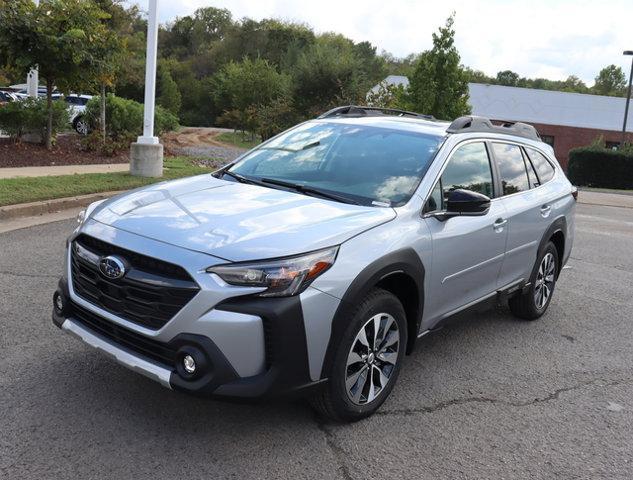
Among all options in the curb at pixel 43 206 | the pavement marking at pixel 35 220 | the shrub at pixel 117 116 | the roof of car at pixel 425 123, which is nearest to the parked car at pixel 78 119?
the shrub at pixel 117 116

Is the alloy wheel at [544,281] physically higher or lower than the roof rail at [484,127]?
lower

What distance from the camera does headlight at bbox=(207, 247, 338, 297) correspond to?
2.96 metres

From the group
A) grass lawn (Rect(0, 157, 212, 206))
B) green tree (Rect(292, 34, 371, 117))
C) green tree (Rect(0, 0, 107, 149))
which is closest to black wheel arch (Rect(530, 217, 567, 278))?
grass lawn (Rect(0, 157, 212, 206))

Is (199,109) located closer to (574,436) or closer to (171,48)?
(171,48)

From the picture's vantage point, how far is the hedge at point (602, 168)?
2938cm

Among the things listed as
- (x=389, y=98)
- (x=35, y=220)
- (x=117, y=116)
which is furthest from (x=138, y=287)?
(x=389, y=98)

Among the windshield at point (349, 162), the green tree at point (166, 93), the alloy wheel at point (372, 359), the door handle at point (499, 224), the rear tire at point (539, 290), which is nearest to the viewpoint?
the alloy wheel at point (372, 359)

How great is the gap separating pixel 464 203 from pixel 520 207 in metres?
1.28

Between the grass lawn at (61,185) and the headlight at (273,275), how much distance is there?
661 cm

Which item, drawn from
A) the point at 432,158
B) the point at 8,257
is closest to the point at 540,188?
the point at 432,158

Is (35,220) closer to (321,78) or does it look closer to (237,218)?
(237,218)

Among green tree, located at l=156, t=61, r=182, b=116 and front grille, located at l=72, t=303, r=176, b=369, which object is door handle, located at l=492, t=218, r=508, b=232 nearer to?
front grille, located at l=72, t=303, r=176, b=369

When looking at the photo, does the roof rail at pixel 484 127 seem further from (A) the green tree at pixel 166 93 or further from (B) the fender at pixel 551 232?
(A) the green tree at pixel 166 93

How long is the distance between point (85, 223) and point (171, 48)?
8103 centimetres
